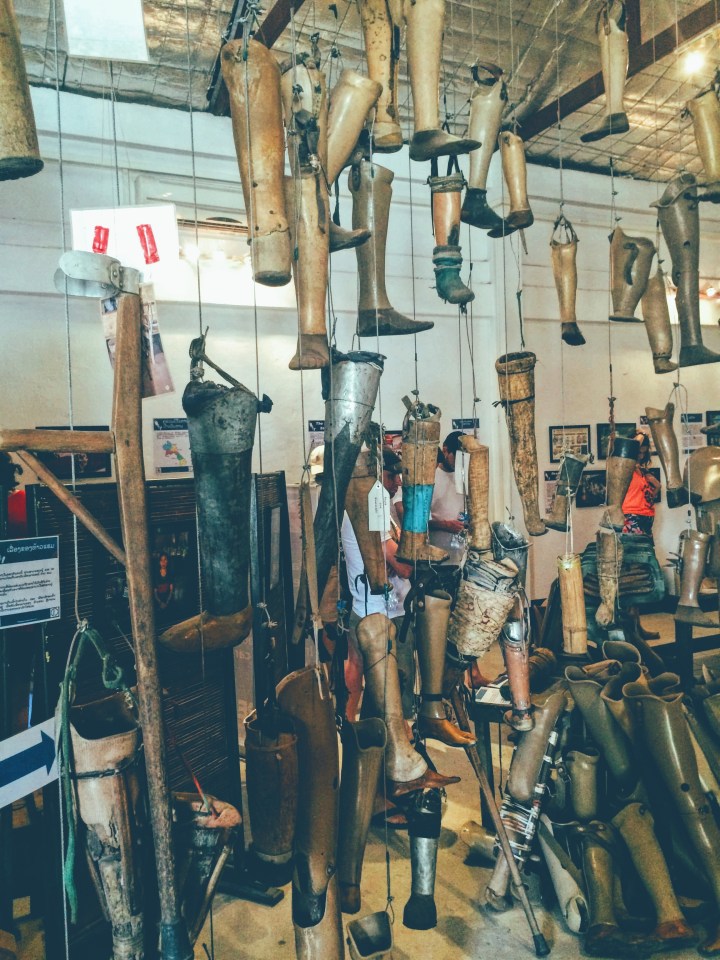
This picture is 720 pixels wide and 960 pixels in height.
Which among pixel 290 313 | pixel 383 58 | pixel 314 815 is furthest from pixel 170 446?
pixel 314 815

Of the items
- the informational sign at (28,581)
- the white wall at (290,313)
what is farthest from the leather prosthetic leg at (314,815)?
the white wall at (290,313)

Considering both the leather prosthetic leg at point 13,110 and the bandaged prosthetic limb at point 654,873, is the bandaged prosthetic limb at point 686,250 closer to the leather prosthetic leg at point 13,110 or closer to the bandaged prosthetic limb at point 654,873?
the bandaged prosthetic limb at point 654,873

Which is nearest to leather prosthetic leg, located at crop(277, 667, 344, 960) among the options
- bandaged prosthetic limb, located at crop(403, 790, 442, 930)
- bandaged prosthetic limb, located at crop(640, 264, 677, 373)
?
bandaged prosthetic limb, located at crop(403, 790, 442, 930)

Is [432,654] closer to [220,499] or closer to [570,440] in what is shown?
[220,499]

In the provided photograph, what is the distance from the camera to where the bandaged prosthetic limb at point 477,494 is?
1961mm

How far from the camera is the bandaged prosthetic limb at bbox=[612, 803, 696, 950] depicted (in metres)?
1.97

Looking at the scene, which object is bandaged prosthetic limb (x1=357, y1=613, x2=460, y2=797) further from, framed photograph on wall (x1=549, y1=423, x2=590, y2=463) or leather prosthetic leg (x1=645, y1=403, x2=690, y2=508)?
framed photograph on wall (x1=549, y1=423, x2=590, y2=463)

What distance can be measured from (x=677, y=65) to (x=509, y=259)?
1.62 metres

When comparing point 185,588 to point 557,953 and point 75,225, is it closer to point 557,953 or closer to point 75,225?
point 75,225

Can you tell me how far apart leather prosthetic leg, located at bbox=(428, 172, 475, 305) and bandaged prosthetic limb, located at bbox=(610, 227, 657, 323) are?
0.96 meters

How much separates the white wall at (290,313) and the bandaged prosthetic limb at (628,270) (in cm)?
39

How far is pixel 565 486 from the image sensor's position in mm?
2312

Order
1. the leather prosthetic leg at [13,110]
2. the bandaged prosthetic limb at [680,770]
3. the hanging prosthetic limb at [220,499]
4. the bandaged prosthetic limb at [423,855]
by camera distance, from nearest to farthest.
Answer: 1. the leather prosthetic leg at [13,110]
2. the hanging prosthetic limb at [220,499]
3. the bandaged prosthetic limb at [423,855]
4. the bandaged prosthetic limb at [680,770]

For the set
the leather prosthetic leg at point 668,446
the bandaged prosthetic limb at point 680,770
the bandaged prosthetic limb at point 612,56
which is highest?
the bandaged prosthetic limb at point 612,56
